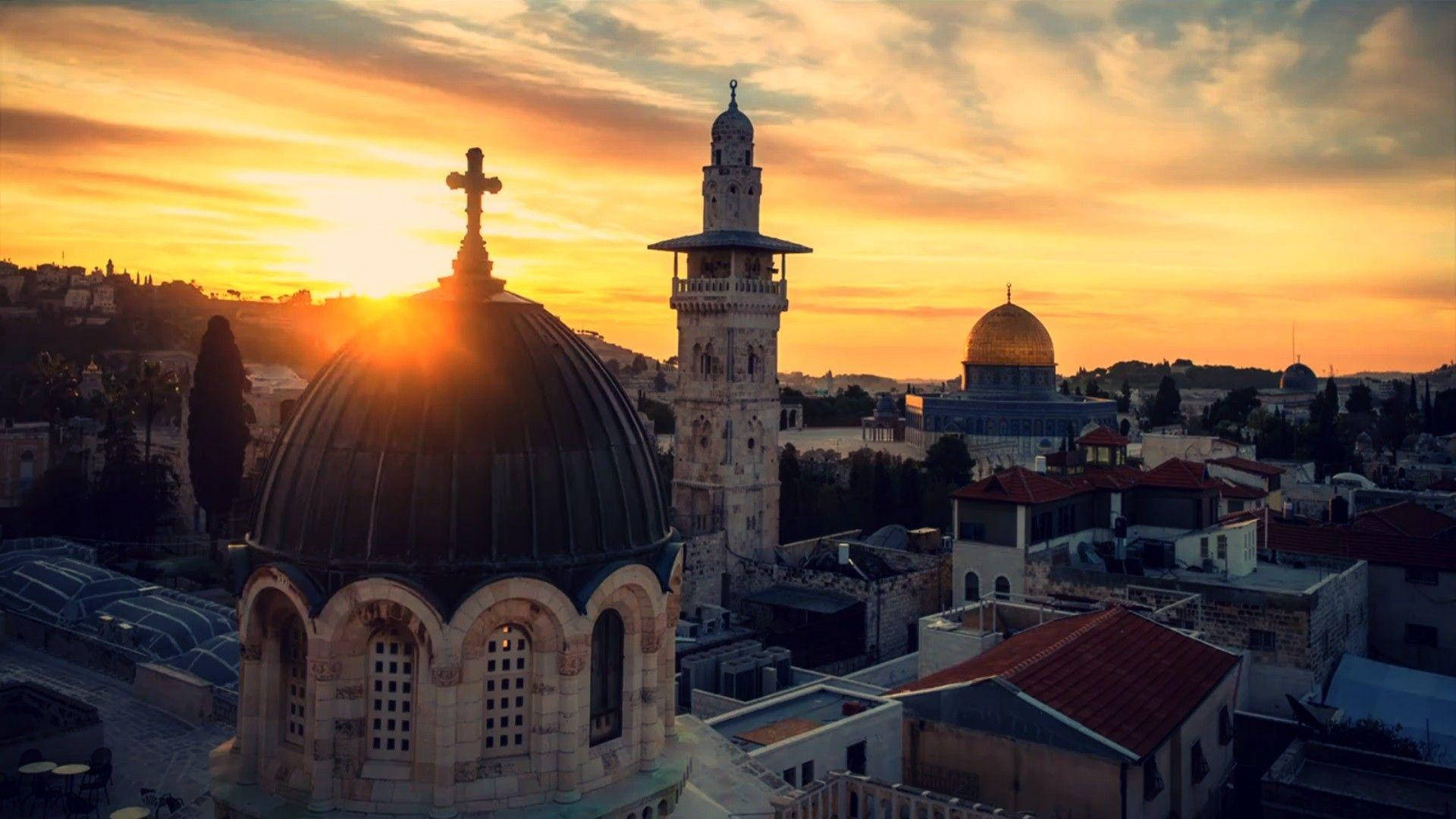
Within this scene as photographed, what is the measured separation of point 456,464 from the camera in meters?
10.5

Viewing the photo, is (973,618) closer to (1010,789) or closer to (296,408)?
(1010,789)

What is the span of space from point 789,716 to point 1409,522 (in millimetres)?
23720

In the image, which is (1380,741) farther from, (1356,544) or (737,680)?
(737,680)

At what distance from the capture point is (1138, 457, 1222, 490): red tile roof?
117 ft

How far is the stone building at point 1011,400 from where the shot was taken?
232ft

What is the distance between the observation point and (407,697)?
10359 mm

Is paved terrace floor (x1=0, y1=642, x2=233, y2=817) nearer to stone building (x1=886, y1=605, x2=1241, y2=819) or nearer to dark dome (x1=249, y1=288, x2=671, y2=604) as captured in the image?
dark dome (x1=249, y1=288, x2=671, y2=604)

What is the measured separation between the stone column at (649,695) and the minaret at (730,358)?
→ 100 ft

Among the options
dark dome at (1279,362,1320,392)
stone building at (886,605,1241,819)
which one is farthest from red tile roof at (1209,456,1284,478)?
dark dome at (1279,362,1320,392)

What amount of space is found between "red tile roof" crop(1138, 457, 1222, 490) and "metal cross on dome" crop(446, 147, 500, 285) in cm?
2911

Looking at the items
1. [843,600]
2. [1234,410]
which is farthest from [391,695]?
[1234,410]

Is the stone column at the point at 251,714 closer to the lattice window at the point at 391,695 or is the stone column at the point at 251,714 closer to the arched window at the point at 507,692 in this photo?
the lattice window at the point at 391,695

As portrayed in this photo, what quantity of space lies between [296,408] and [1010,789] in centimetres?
1228

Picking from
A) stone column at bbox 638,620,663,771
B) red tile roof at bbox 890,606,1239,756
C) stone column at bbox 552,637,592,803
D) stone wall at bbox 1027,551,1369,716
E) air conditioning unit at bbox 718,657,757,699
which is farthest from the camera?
stone wall at bbox 1027,551,1369,716
